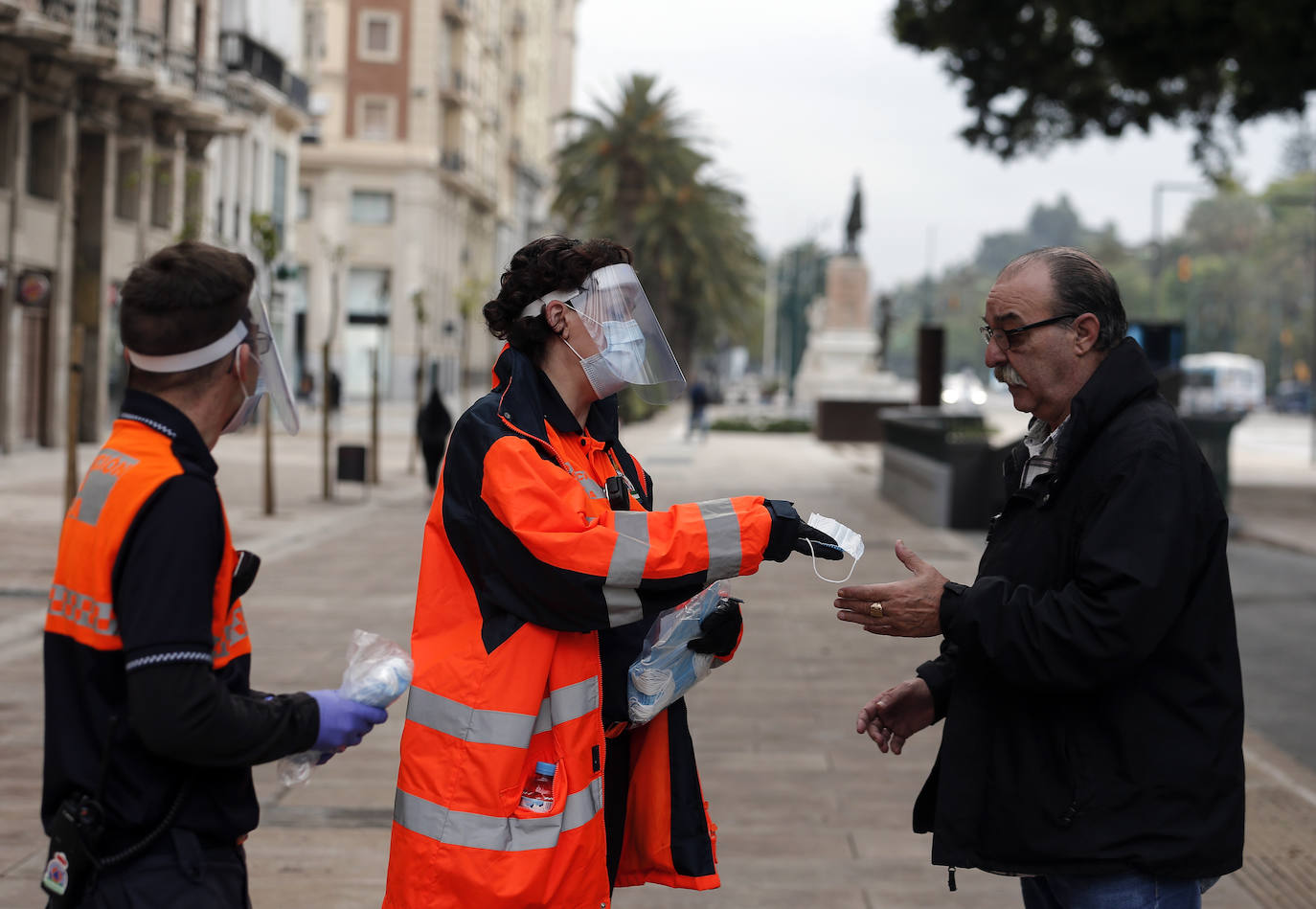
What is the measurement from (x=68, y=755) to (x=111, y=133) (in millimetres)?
29316

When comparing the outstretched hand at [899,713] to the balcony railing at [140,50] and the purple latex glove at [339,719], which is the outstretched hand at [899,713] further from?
the balcony railing at [140,50]

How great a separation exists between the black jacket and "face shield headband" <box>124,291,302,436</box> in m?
1.31

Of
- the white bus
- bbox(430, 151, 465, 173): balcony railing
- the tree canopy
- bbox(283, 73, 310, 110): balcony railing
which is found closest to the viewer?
bbox(283, 73, 310, 110): balcony railing

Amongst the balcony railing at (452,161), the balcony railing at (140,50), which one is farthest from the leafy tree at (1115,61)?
the balcony railing at (452,161)

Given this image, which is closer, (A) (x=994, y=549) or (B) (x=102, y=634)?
(B) (x=102, y=634)

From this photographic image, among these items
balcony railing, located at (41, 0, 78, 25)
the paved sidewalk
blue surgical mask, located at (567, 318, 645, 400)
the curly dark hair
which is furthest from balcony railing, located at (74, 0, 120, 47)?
blue surgical mask, located at (567, 318, 645, 400)

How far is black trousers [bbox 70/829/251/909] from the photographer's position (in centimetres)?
246

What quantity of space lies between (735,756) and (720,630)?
3851 mm

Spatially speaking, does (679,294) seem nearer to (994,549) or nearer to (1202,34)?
(1202,34)

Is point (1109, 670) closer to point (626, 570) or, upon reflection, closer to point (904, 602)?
point (904, 602)

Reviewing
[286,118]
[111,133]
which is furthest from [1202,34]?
[286,118]

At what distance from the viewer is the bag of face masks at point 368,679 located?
2684 mm

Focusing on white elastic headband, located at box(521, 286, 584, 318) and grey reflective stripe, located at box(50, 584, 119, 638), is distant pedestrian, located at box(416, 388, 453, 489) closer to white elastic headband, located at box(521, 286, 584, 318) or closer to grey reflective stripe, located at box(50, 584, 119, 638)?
white elastic headband, located at box(521, 286, 584, 318)

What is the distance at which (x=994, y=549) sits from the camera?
9.62 ft
